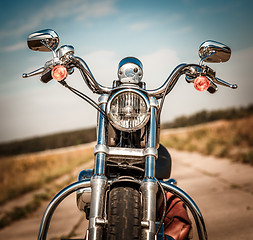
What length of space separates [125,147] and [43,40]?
788 mm

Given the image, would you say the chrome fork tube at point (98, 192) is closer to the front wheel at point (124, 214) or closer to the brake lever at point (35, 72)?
the front wheel at point (124, 214)

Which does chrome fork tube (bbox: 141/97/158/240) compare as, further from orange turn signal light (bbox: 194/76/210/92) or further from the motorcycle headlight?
orange turn signal light (bbox: 194/76/210/92)

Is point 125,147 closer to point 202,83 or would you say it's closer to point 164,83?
point 164,83

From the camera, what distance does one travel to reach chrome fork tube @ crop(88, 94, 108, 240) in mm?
1459

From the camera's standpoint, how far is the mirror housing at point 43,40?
176cm

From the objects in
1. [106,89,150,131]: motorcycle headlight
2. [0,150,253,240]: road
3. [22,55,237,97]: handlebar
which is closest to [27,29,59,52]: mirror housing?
[22,55,237,97]: handlebar

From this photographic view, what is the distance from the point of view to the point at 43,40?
1.76 m

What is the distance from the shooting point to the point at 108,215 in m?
1.48

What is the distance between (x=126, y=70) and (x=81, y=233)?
280cm

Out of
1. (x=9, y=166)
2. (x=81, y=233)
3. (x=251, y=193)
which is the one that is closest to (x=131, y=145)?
(x=81, y=233)

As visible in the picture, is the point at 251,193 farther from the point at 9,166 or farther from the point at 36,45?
the point at 9,166

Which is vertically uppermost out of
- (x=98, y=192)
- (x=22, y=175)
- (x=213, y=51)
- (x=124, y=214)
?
(x=22, y=175)

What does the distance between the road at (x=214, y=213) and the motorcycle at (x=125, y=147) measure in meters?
2.07

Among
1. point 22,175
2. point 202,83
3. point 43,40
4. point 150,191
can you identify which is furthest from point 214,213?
point 22,175
